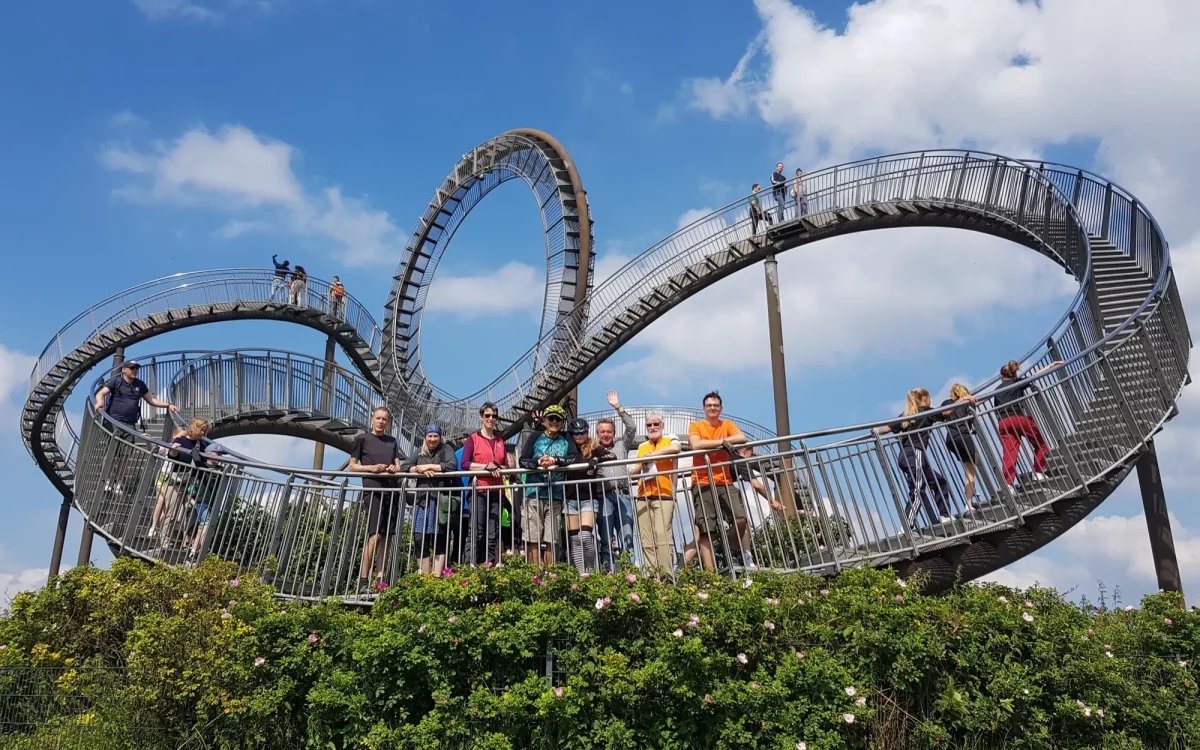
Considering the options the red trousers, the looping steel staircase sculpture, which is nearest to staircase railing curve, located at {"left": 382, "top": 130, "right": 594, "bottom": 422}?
the looping steel staircase sculpture

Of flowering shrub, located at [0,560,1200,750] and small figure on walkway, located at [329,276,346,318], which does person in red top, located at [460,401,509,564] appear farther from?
small figure on walkway, located at [329,276,346,318]

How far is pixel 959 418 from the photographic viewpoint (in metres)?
7.16

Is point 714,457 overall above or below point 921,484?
above

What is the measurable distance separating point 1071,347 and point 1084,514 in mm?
3467

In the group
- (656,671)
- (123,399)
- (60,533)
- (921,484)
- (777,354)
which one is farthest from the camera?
(60,533)

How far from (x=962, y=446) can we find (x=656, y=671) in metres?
3.77

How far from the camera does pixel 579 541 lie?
7059 millimetres

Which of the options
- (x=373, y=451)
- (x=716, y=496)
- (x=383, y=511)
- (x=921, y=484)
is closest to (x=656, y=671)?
(x=716, y=496)

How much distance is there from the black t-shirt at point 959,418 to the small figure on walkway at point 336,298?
68.9 feet

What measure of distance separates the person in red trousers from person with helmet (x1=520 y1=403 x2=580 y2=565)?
11.5 feet

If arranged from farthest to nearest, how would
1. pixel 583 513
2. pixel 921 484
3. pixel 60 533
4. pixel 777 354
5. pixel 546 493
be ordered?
pixel 60 533 < pixel 777 354 < pixel 546 493 < pixel 583 513 < pixel 921 484

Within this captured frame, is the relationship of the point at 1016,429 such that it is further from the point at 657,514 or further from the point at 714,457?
the point at 657,514

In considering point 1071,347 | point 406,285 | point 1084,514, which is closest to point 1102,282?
point 1071,347

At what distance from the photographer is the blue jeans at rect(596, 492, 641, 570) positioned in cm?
705
